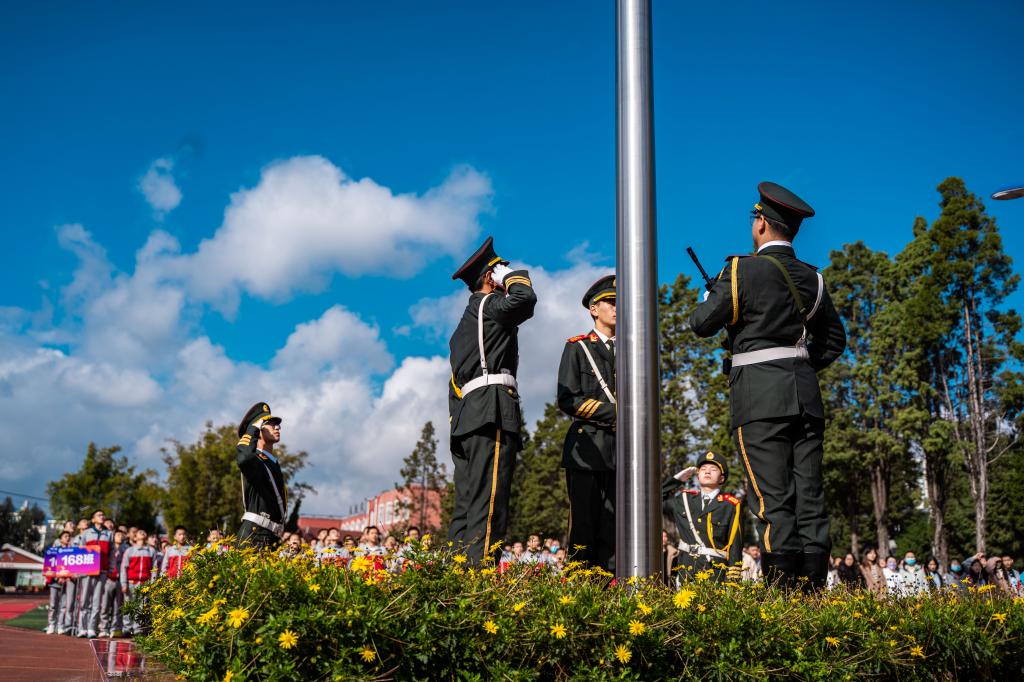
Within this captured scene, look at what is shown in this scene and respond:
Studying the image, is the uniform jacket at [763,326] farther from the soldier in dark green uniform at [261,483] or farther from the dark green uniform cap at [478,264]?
the soldier in dark green uniform at [261,483]

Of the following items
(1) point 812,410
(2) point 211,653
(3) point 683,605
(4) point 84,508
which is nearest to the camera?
(2) point 211,653

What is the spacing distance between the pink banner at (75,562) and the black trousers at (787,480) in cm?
1231

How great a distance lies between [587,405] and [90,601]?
447 inches

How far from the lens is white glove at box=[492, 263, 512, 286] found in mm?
5984

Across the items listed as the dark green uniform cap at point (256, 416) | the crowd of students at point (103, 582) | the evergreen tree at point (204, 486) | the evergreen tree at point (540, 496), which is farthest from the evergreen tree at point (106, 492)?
the dark green uniform cap at point (256, 416)

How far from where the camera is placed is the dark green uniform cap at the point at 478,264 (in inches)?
252

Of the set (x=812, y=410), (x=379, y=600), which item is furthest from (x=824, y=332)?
(x=379, y=600)

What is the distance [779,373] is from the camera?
5180 millimetres

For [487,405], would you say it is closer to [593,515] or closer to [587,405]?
[587,405]

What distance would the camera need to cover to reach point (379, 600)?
10.7 feet

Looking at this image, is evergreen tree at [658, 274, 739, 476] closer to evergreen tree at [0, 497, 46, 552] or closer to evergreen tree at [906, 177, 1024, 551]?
evergreen tree at [906, 177, 1024, 551]

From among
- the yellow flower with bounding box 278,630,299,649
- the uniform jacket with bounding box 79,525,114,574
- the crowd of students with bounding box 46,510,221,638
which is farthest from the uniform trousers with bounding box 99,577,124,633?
the yellow flower with bounding box 278,630,299,649

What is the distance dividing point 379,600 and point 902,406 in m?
35.8

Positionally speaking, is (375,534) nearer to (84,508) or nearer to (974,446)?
(974,446)
